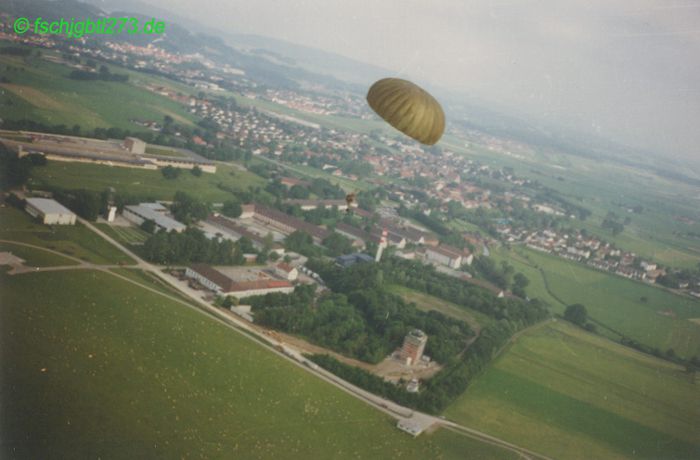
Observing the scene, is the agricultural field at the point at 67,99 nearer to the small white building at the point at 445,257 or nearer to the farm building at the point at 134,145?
the farm building at the point at 134,145

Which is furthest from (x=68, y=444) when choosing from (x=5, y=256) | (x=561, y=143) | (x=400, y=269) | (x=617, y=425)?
(x=561, y=143)

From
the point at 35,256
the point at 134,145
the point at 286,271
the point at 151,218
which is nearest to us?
the point at 35,256

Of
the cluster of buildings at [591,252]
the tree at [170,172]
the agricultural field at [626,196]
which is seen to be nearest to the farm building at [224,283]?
the tree at [170,172]

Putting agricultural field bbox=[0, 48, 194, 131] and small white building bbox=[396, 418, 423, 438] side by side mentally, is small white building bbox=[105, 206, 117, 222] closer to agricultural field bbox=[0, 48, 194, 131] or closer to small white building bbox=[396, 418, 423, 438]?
agricultural field bbox=[0, 48, 194, 131]

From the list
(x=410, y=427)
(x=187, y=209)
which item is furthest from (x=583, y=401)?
(x=187, y=209)

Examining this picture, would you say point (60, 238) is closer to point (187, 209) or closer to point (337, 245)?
point (187, 209)

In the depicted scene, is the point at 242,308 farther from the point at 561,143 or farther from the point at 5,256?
the point at 561,143
